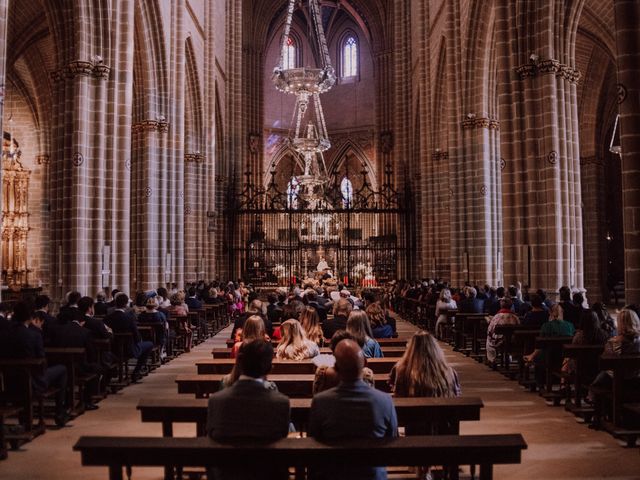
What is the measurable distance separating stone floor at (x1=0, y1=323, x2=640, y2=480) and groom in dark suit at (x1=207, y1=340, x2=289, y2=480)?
2951 millimetres

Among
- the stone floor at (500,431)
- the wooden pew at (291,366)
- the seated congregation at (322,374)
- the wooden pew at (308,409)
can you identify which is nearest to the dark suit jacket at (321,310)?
the seated congregation at (322,374)

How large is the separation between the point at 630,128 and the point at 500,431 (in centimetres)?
568

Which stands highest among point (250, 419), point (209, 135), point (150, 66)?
point (150, 66)

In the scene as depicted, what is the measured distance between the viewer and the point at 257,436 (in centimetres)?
377

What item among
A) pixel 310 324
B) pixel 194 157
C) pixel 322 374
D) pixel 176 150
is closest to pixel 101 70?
pixel 176 150

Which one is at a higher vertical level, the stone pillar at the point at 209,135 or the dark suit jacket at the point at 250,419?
the stone pillar at the point at 209,135

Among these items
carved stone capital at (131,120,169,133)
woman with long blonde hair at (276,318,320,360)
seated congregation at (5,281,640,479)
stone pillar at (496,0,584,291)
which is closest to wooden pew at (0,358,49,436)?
seated congregation at (5,281,640,479)

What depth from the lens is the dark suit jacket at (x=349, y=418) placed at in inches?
Result: 150

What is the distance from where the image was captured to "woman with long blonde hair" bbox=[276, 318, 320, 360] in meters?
7.56

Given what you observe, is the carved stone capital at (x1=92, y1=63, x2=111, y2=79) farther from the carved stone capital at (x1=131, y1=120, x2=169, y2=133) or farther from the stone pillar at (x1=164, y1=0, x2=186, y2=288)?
the stone pillar at (x1=164, y1=0, x2=186, y2=288)

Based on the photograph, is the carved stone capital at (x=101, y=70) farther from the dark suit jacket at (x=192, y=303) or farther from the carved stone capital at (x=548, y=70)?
the carved stone capital at (x=548, y=70)

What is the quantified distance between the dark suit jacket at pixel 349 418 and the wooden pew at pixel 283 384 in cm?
264

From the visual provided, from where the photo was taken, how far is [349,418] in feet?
12.5

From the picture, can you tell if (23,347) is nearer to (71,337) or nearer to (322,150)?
(71,337)
